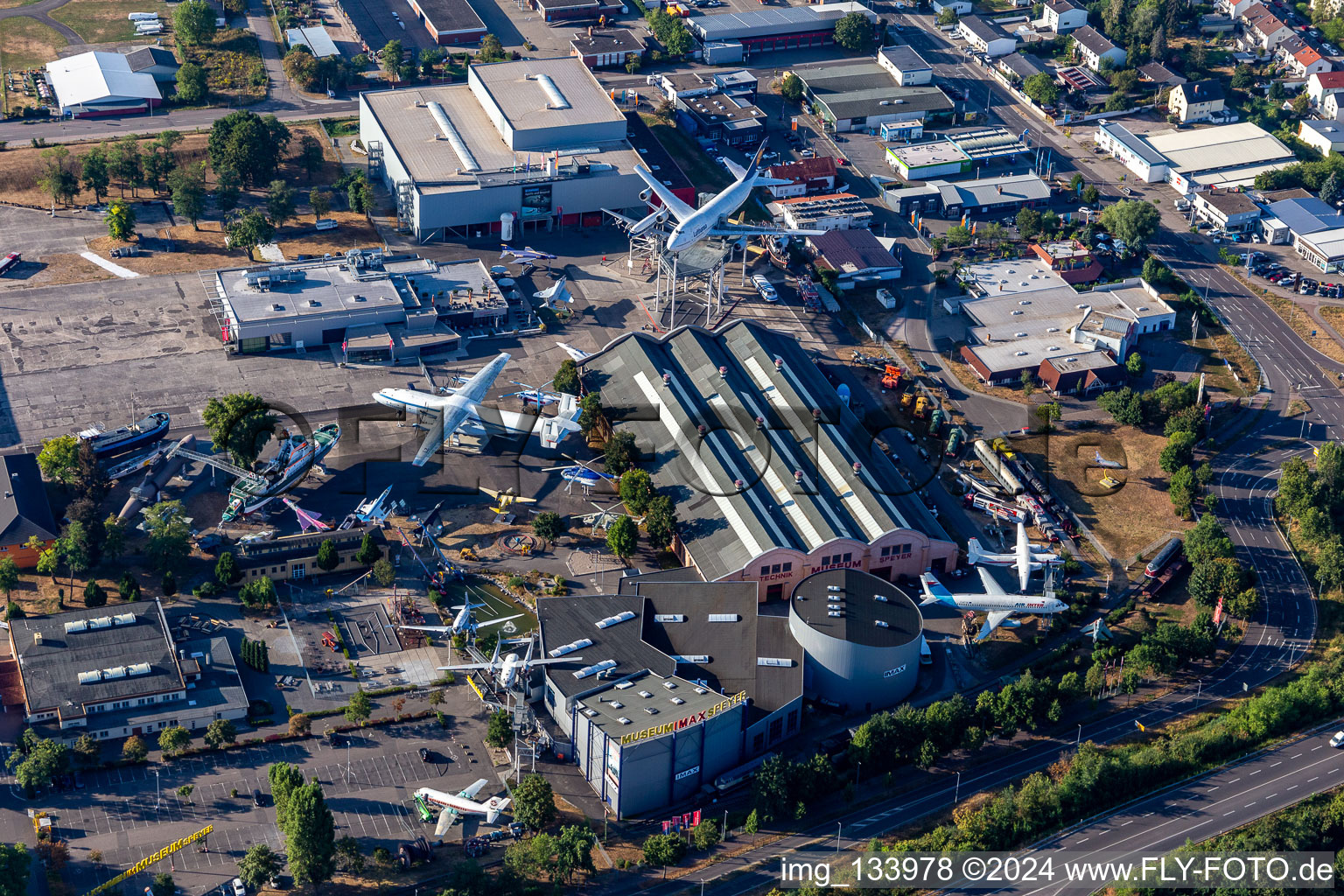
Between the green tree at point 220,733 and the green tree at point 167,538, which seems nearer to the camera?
the green tree at point 220,733

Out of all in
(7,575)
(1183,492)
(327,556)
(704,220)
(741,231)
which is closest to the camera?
(7,575)

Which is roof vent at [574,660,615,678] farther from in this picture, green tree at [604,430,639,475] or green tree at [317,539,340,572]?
green tree at [604,430,639,475]

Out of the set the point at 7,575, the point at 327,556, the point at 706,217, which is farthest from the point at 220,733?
the point at 706,217

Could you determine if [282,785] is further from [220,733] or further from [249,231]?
[249,231]

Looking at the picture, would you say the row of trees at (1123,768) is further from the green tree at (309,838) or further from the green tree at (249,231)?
the green tree at (249,231)

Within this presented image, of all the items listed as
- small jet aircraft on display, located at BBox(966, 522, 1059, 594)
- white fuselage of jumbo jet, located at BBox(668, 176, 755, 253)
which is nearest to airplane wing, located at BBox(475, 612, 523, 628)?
small jet aircraft on display, located at BBox(966, 522, 1059, 594)

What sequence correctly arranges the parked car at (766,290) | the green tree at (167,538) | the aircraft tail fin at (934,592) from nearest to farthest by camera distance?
the aircraft tail fin at (934,592) < the green tree at (167,538) < the parked car at (766,290)

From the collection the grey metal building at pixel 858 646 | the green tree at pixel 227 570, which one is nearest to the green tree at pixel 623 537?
the grey metal building at pixel 858 646
